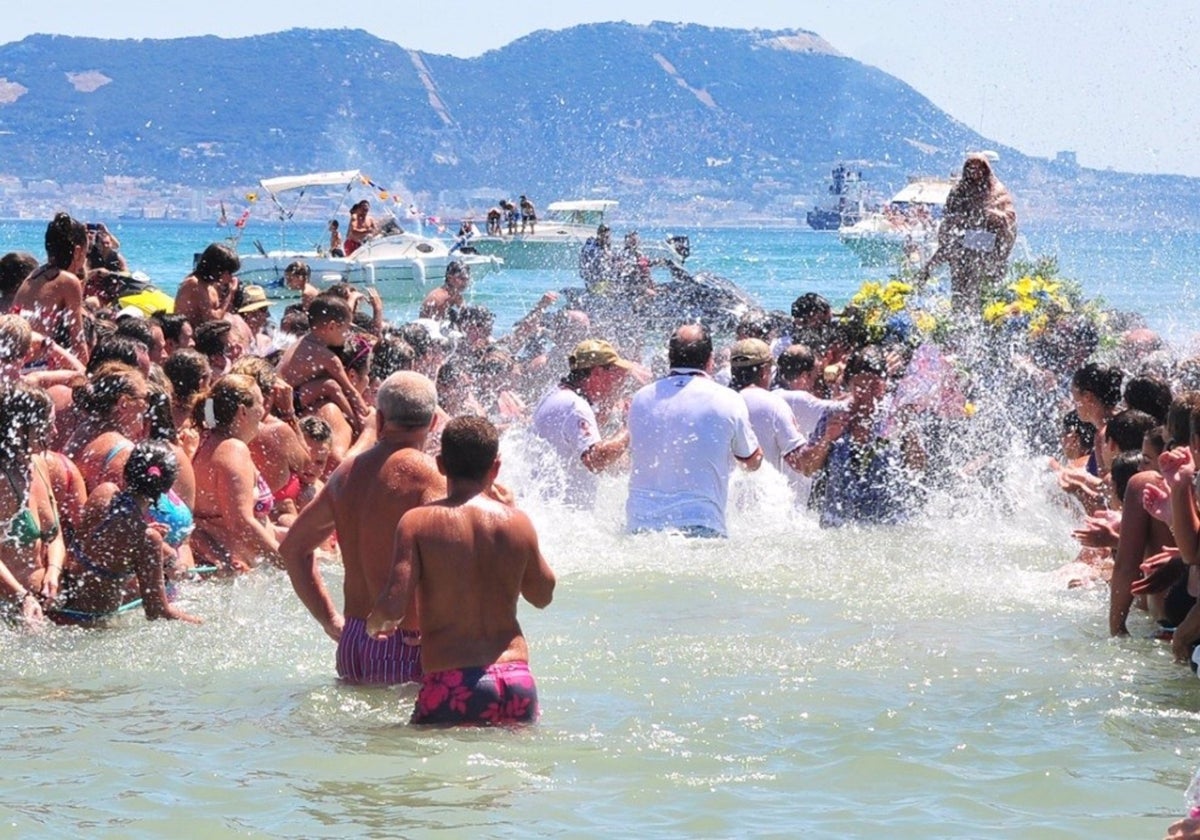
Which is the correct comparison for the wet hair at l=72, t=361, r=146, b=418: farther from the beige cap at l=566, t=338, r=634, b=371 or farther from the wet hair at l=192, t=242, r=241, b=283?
the wet hair at l=192, t=242, r=241, b=283

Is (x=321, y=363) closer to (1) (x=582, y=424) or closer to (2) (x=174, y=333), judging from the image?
(2) (x=174, y=333)

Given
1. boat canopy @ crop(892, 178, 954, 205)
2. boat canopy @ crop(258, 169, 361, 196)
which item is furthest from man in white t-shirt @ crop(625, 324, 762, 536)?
boat canopy @ crop(892, 178, 954, 205)

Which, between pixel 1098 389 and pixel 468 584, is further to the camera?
pixel 1098 389

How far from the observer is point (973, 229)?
12.6m

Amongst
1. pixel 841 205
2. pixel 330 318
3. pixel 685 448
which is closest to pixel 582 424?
pixel 685 448

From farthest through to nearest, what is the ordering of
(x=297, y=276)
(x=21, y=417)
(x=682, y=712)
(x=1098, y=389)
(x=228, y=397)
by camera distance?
1. (x=297, y=276)
2. (x=1098, y=389)
3. (x=228, y=397)
4. (x=21, y=417)
5. (x=682, y=712)

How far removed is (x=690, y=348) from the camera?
937 centimetres

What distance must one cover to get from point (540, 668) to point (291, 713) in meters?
1.29

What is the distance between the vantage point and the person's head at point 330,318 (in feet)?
34.5

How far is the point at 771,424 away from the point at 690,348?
2.45ft

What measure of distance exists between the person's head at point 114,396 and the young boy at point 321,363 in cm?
232

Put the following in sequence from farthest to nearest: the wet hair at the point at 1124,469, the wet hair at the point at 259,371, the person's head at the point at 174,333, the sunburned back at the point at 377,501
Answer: the person's head at the point at 174,333
the wet hair at the point at 259,371
the wet hair at the point at 1124,469
the sunburned back at the point at 377,501

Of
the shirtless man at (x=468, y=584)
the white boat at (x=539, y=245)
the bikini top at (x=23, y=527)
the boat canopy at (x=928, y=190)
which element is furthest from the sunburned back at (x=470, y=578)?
the white boat at (x=539, y=245)

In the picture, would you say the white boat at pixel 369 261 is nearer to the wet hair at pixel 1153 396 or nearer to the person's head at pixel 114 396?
the person's head at pixel 114 396
